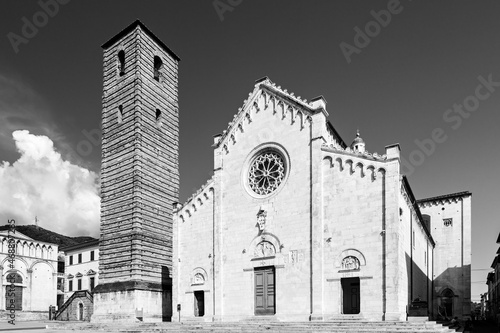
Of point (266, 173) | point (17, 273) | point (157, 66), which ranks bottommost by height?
point (17, 273)

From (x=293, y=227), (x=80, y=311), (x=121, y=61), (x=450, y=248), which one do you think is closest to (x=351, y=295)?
(x=293, y=227)

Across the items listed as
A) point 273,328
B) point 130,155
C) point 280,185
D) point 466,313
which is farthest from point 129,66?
point 466,313

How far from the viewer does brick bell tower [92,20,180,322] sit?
104ft

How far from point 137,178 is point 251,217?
452 inches

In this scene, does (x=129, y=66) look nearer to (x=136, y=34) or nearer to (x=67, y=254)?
(x=136, y=34)

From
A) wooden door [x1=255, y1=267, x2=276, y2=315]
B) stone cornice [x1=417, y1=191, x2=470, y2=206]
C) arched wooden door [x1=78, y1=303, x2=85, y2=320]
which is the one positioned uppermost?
stone cornice [x1=417, y1=191, x2=470, y2=206]

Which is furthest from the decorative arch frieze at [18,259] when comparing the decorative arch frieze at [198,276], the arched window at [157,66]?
the decorative arch frieze at [198,276]

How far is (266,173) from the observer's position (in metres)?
26.5

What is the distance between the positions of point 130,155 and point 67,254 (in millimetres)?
30750

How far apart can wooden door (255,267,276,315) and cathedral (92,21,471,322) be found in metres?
0.07

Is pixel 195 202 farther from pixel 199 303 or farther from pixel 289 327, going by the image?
pixel 289 327

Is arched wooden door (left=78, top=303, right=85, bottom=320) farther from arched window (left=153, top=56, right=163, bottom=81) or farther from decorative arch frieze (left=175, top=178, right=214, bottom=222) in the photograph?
arched window (left=153, top=56, right=163, bottom=81)

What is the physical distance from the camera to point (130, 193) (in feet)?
108

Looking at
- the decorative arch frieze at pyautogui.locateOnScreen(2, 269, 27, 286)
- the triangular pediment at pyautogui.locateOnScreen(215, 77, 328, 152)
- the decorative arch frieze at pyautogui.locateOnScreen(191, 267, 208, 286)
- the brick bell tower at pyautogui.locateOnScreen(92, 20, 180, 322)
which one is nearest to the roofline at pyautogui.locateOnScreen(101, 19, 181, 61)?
the brick bell tower at pyautogui.locateOnScreen(92, 20, 180, 322)
